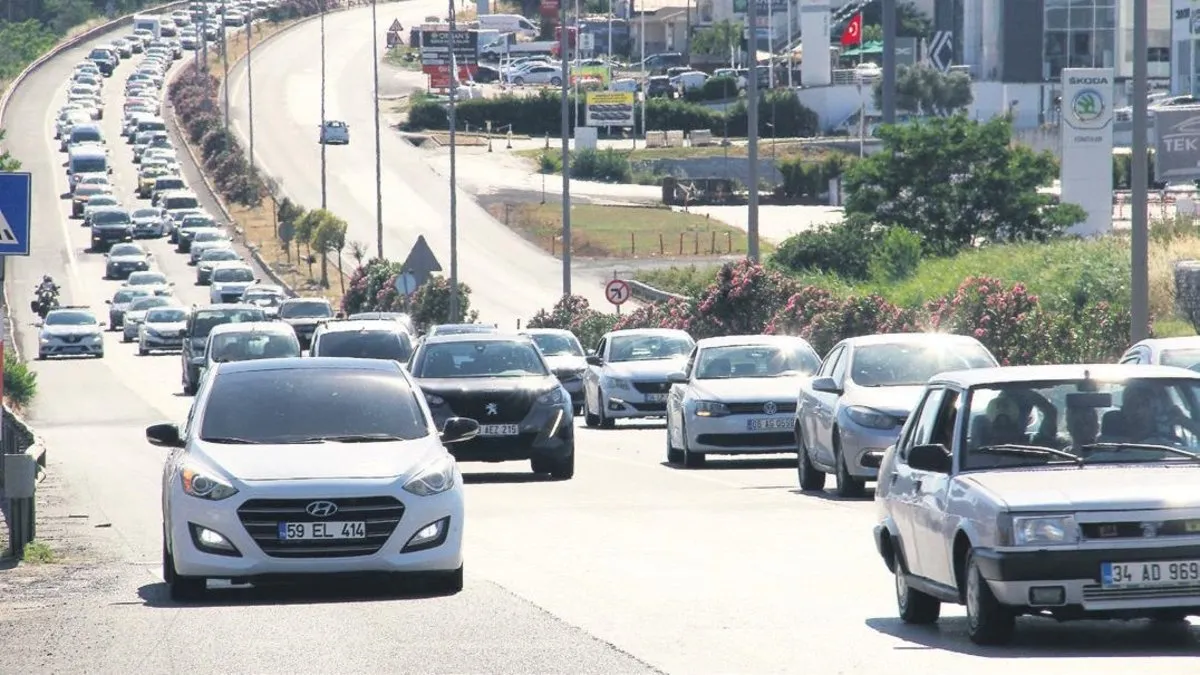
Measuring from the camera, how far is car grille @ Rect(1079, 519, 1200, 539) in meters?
11.1

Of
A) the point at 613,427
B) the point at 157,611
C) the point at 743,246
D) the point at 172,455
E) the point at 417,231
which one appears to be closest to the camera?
the point at 157,611

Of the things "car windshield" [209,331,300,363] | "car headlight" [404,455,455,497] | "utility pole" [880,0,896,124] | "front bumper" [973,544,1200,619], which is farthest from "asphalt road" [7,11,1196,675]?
"utility pole" [880,0,896,124]

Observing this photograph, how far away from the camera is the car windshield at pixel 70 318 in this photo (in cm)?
6525

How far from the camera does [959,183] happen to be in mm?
69875

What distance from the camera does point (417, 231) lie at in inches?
4080

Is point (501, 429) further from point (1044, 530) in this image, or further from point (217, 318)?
point (217, 318)

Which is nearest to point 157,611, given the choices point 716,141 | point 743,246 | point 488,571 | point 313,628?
point 313,628

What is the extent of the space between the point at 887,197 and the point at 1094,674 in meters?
60.4

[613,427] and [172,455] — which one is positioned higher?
[172,455]

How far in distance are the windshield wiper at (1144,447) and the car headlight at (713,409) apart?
1469cm

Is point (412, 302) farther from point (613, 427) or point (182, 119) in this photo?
point (182, 119)

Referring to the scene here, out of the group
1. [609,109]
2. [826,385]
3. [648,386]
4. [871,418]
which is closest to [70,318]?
[648,386]

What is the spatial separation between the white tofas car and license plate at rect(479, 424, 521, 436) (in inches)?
440

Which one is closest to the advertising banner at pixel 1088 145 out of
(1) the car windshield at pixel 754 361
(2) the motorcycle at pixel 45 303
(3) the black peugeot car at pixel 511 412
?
(2) the motorcycle at pixel 45 303
